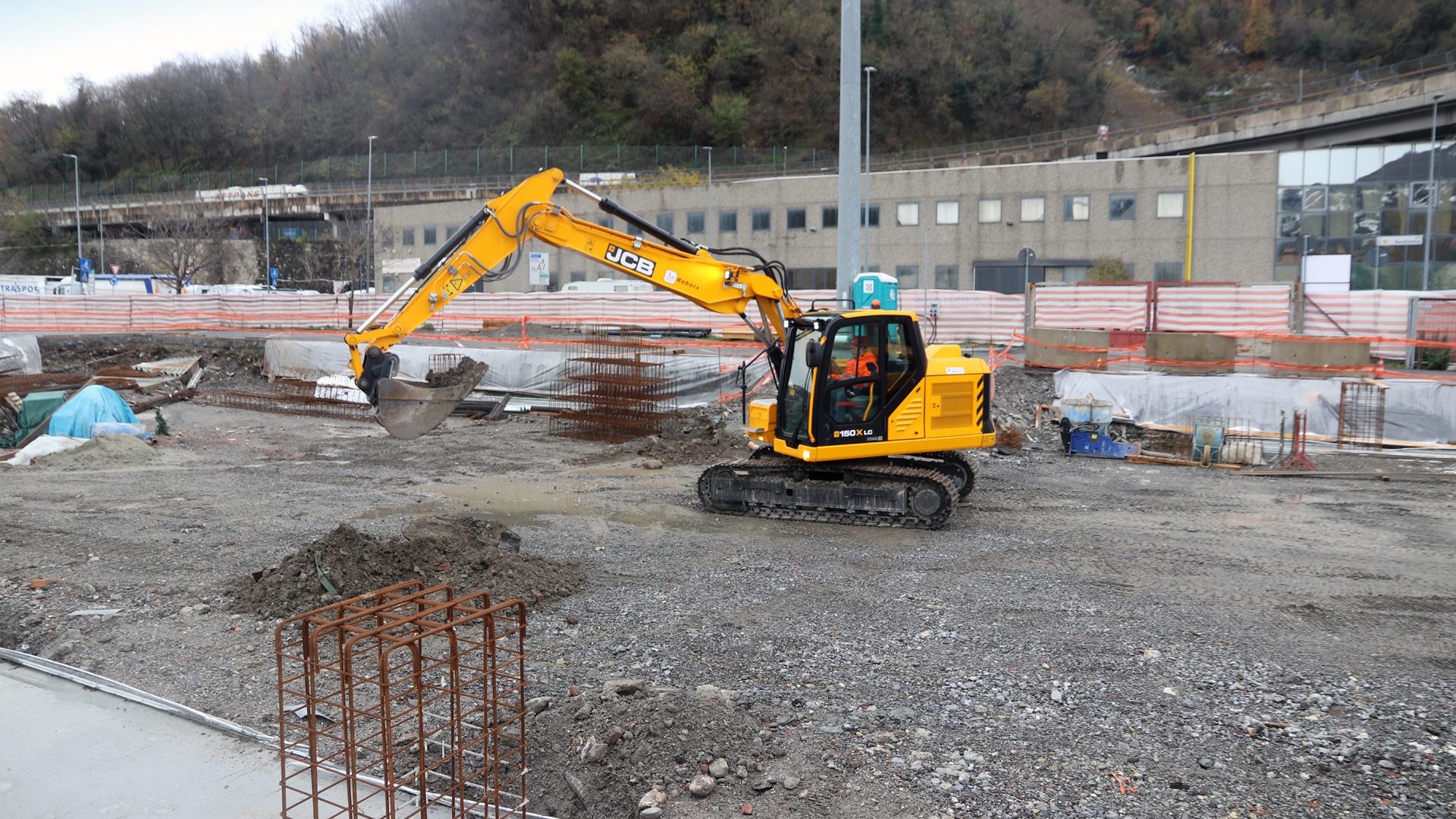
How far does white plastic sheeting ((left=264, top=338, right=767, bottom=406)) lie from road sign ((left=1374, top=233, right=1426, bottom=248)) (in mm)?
27189

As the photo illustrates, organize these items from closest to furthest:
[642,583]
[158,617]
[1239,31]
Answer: [158,617] < [642,583] < [1239,31]

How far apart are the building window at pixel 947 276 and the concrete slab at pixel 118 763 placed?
1473 inches

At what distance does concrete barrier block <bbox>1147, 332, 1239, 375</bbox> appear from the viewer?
2000cm

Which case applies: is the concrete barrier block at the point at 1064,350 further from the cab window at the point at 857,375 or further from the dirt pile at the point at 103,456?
the dirt pile at the point at 103,456

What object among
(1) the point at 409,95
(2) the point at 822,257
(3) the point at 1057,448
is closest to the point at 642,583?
(3) the point at 1057,448

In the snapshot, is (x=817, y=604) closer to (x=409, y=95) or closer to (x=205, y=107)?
(x=409, y=95)

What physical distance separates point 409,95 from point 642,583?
8084cm

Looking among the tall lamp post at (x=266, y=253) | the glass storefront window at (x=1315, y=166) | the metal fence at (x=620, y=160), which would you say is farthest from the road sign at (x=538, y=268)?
the glass storefront window at (x=1315, y=166)

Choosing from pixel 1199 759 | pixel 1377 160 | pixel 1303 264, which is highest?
pixel 1377 160

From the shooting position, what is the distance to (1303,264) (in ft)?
119

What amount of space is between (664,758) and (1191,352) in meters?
18.0

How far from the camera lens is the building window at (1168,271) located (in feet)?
124

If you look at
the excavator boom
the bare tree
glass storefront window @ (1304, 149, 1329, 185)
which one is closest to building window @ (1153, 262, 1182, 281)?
glass storefront window @ (1304, 149, 1329, 185)

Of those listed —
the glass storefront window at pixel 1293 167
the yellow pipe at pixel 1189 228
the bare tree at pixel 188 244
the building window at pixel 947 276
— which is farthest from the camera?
the bare tree at pixel 188 244
